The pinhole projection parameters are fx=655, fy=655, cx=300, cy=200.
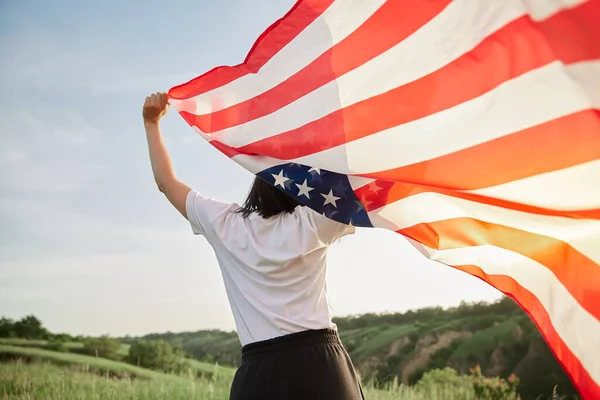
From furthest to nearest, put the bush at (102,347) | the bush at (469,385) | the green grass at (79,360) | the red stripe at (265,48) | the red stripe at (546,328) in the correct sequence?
the bush at (469,385)
the bush at (102,347)
the green grass at (79,360)
the red stripe at (265,48)
the red stripe at (546,328)

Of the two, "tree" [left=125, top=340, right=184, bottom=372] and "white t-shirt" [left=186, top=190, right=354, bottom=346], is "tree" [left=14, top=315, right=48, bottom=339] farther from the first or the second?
"white t-shirt" [left=186, top=190, right=354, bottom=346]

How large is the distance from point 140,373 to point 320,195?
4705mm

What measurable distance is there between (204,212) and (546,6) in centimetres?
124

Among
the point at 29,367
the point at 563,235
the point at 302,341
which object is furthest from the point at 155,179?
the point at 29,367

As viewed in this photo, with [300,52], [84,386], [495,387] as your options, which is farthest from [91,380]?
[300,52]

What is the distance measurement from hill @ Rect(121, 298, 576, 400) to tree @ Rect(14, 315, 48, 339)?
1253 mm

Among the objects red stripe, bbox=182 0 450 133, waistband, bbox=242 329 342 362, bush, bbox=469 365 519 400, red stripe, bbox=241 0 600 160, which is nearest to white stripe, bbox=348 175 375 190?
red stripe, bbox=241 0 600 160

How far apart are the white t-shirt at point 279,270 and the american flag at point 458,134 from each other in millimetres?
97

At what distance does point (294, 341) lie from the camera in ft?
6.64

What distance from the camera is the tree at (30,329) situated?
20.9ft

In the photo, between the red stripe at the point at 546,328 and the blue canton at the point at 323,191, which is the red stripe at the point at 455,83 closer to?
the blue canton at the point at 323,191

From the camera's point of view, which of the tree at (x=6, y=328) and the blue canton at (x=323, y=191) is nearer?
the blue canton at (x=323, y=191)

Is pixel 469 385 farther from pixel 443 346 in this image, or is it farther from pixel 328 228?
pixel 328 228

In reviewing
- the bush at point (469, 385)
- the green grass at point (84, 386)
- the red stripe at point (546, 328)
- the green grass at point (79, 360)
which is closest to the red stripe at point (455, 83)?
the red stripe at point (546, 328)
